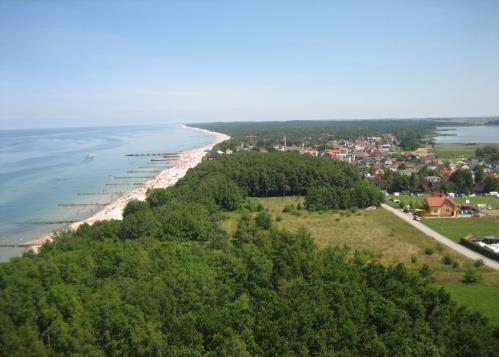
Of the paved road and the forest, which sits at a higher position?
the forest

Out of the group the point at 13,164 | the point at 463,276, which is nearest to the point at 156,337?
the point at 463,276

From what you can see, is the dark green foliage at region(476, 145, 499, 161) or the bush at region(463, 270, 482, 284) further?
the dark green foliage at region(476, 145, 499, 161)

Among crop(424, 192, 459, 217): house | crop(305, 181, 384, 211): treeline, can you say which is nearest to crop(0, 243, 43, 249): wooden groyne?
crop(305, 181, 384, 211): treeline

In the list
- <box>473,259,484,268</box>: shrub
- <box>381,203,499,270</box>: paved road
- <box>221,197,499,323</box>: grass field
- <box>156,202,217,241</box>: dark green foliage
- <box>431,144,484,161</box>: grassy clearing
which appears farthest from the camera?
<box>431,144,484,161</box>: grassy clearing

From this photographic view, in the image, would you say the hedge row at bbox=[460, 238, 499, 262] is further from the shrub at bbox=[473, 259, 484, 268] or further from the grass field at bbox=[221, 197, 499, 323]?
the shrub at bbox=[473, 259, 484, 268]

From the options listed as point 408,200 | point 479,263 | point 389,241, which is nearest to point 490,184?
point 408,200

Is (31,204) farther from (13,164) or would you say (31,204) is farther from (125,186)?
(13,164)
